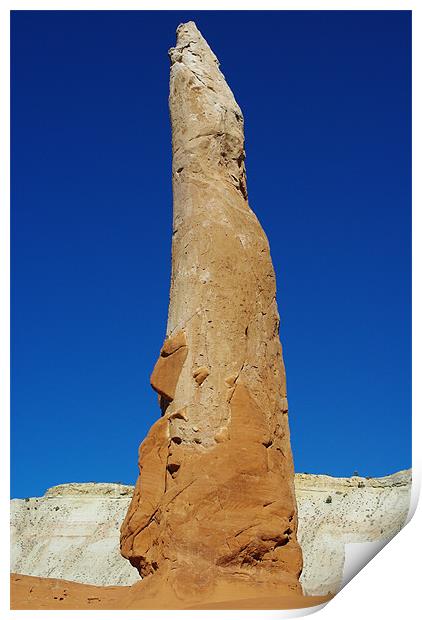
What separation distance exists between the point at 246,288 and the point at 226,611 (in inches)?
164

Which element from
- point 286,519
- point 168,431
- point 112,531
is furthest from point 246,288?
point 112,531

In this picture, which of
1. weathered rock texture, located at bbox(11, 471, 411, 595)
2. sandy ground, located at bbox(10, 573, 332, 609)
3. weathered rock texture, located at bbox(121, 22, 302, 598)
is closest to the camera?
sandy ground, located at bbox(10, 573, 332, 609)

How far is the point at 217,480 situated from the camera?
11.1 metres

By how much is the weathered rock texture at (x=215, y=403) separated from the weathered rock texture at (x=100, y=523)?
73.0 feet

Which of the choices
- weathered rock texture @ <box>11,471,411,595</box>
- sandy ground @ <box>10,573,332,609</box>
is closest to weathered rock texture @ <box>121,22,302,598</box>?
sandy ground @ <box>10,573,332,609</box>

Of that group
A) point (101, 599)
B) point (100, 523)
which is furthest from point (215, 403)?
point (100, 523)

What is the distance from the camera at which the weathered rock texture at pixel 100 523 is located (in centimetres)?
3816

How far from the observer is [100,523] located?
151 feet

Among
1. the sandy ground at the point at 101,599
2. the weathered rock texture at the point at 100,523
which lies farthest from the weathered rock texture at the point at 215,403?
the weathered rock texture at the point at 100,523

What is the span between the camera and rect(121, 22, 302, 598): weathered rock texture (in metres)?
11.0

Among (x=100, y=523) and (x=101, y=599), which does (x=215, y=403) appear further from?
(x=100, y=523)

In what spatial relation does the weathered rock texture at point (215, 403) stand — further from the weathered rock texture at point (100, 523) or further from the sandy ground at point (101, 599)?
the weathered rock texture at point (100, 523)

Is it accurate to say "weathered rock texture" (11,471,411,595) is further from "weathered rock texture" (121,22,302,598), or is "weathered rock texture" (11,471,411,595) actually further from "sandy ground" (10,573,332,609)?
"weathered rock texture" (121,22,302,598)

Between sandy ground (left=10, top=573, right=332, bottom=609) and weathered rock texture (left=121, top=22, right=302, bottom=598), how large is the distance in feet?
1.12
